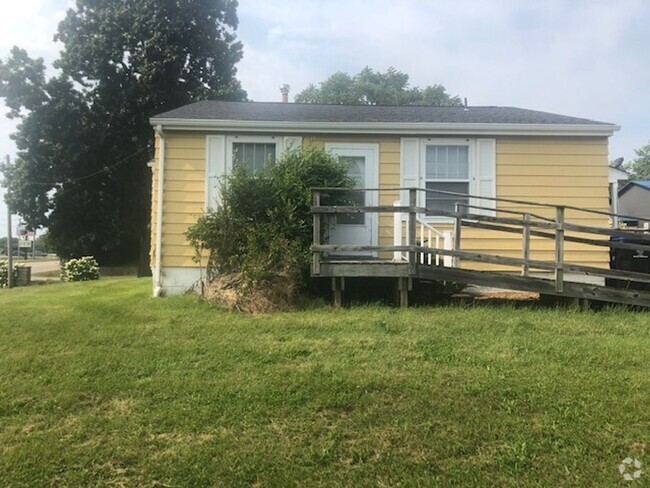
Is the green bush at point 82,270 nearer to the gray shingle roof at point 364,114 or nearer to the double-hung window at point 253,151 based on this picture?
the gray shingle roof at point 364,114

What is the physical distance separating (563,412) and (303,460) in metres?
1.90

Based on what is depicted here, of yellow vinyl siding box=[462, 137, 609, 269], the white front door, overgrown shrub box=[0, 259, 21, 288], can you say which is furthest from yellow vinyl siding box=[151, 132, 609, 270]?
overgrown shrub box=[0, 259, 21, 288]

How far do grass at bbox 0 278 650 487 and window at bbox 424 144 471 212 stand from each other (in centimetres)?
318

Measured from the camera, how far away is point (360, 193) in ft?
28.3

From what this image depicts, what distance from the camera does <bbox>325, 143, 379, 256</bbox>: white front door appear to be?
8570mm

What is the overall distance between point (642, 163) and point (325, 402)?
53.2 metres

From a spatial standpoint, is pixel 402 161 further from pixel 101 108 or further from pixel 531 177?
pixel 101 108

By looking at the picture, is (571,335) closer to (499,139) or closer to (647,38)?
(499,139)

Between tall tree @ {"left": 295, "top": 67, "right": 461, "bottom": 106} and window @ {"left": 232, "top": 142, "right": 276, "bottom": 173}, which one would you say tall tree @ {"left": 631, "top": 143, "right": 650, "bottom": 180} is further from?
window @ {"left": 232, "top": 142, "right": 276, "bottom": 173}

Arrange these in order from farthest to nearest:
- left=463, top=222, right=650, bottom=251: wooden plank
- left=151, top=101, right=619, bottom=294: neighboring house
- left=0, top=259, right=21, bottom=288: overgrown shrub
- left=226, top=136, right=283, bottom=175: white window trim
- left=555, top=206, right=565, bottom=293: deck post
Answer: left=0, top=259, right=21, bottom=288: overgrown shrub
left=226, top=136, right=283, bottom=175: white window trim
left=151, top=101, right=619, bottom=294: neighboring house
left=463, top=222, right=650, bottom=251: wooden plank
left=555, top=206, right=565, bottom=293: deck post

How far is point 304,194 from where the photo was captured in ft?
24.2

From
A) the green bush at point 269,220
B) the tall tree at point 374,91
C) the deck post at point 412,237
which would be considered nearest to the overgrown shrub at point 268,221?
the green bush at point 269,220

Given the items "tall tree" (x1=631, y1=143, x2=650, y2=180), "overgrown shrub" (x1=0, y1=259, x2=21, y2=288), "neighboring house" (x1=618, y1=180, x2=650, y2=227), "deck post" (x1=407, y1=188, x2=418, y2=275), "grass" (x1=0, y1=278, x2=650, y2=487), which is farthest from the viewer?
"tall tree" (x1=631, y1=143, x2=650, y2=180)

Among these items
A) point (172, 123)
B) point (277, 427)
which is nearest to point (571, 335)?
point (277, 427)
